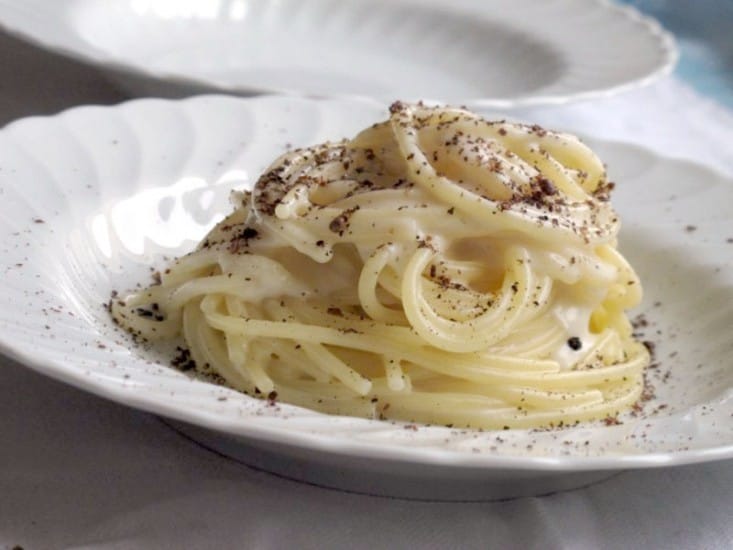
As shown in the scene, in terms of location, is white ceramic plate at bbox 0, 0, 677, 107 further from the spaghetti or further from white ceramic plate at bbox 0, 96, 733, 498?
the spaghetti

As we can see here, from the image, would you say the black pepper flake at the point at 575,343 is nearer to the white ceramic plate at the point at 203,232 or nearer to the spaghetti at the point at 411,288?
the spaghetti at the point at 411,288

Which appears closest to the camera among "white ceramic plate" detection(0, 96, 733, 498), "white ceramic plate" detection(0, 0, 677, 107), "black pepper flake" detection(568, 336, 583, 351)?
"white ceramic plate" detection(0, 96, 733, 498)

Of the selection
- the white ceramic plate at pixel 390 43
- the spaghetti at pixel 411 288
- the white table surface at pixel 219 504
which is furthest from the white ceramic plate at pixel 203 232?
the white ceramic plate at pixel 390 43

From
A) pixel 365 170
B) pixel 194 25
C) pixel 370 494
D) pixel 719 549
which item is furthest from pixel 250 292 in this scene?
pixel 194 25

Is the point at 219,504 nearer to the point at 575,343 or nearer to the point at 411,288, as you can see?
the point at 411,288

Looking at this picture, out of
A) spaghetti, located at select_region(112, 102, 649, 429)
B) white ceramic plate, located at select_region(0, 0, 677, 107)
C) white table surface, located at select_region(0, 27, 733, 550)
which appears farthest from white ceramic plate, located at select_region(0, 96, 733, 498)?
white ceramic plate, located at select_region(0, 0, 677, 107)

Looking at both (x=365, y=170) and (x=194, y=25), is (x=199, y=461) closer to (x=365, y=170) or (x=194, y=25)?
(x=365, y=170)
